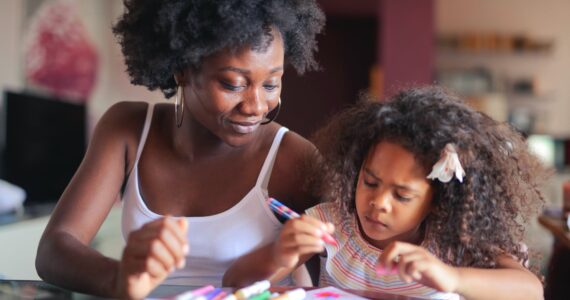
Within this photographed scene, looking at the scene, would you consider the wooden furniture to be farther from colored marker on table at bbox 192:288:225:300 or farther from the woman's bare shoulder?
the woman's bare shoulder

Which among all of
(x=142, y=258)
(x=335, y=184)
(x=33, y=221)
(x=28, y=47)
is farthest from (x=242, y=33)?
(x=28, y=47)

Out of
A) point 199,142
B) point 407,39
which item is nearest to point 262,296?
point 199,142

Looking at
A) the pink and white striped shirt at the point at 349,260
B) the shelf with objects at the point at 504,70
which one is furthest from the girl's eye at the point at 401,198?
the shelf with objects at the point at 504,70

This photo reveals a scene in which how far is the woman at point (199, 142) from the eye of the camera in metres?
1.13

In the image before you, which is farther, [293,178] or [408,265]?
[293,178]

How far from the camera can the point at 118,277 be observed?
0.90 m

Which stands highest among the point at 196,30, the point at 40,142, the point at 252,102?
the point at 196,30

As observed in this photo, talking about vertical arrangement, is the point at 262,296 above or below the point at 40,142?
above

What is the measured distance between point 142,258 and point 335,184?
491 mm

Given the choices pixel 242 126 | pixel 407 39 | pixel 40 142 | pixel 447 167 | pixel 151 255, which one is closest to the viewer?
pixel 151 255

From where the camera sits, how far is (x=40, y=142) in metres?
3.10

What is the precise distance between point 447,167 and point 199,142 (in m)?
0.52

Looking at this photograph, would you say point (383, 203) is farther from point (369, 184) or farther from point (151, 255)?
point (151, 255)

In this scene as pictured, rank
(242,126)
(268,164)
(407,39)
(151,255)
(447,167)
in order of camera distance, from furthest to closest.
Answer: (407,39) < (268,164) < (242,126) < (447,167) < (151,255)
